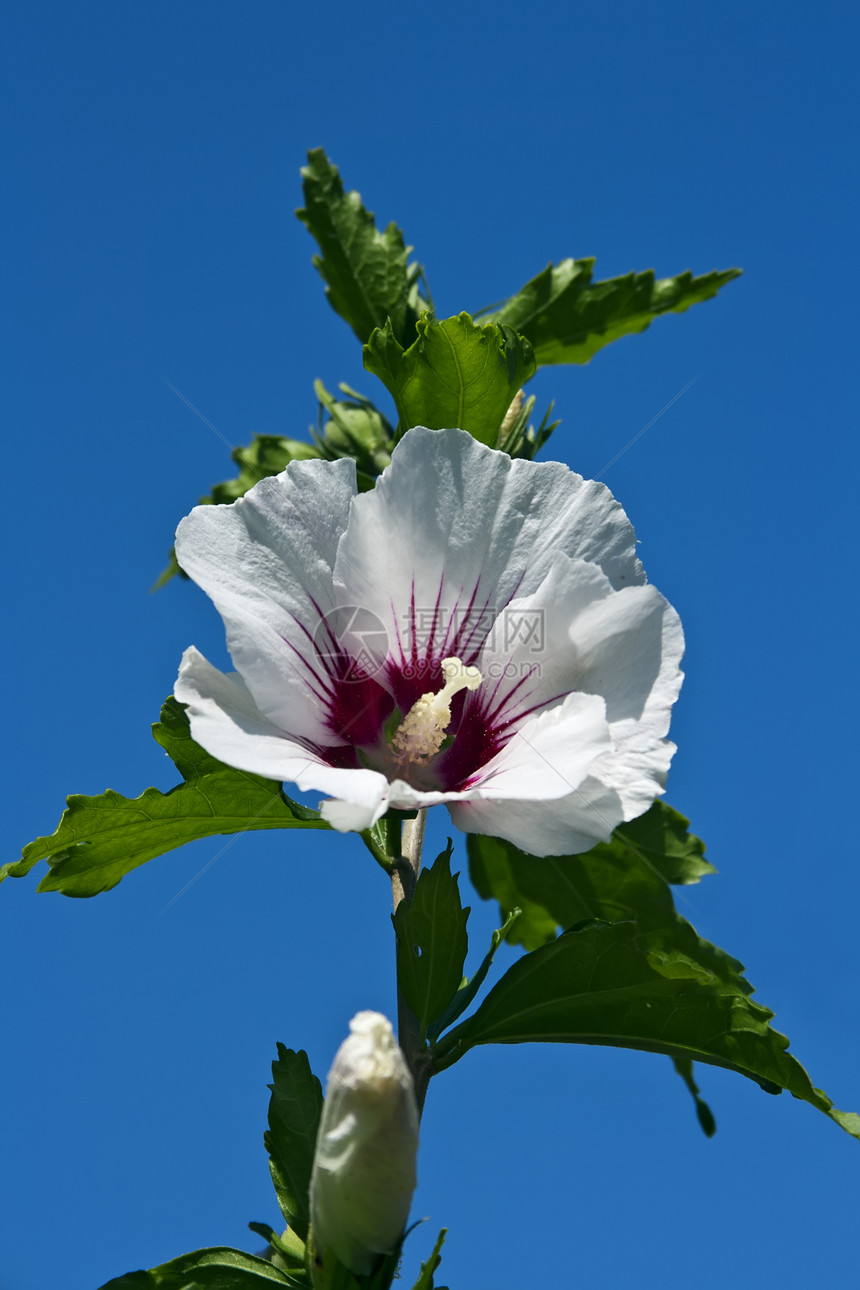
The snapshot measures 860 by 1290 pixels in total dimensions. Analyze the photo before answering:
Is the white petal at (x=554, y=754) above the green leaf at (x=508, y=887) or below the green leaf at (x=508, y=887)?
below

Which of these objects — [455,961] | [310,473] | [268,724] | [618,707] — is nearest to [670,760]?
[618,707]

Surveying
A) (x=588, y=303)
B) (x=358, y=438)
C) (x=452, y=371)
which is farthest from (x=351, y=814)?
(x=588, y=303)

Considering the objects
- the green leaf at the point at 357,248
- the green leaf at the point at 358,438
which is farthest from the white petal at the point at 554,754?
the green leaf at the point at 357,248

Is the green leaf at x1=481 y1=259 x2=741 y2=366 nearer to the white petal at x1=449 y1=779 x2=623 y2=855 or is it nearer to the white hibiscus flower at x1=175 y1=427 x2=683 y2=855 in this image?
the white hibiscus flower at x1=175 y1=427 x2=683 y2=855

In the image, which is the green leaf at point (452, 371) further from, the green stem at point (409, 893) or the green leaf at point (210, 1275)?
the green leaf at point (210, 1275)

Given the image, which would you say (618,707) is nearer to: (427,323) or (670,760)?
(670,760)

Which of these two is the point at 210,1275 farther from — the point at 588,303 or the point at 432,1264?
the point at 588,303

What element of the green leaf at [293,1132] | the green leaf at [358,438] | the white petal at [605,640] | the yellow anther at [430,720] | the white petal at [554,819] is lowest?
the green leaf at [293,1132]
